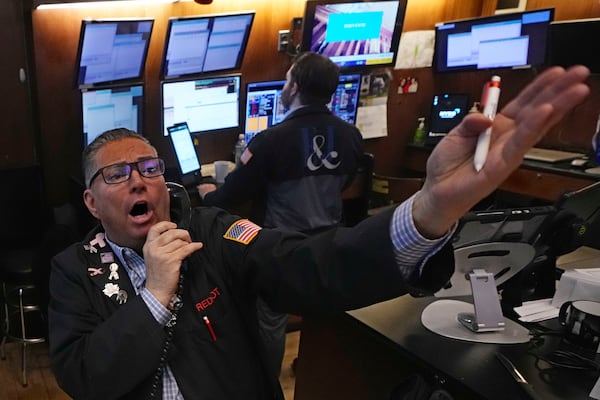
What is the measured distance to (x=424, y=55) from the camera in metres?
4.61

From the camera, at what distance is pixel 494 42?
4.19 metres

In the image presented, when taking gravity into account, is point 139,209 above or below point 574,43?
below

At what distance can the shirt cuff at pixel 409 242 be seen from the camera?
107 cm

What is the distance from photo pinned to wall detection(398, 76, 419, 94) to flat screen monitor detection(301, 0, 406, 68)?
1.39 feet

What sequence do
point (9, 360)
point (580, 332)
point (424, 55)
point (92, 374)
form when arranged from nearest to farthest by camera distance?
point (92, 374), point (580, 332), point (9, 360), point (424, 55)

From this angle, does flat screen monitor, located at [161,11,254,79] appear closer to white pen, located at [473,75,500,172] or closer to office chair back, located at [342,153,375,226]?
office chair back, located at [342,153,375,226]

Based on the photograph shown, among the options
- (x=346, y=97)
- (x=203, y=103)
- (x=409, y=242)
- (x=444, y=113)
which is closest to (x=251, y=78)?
(x=203, y=103)

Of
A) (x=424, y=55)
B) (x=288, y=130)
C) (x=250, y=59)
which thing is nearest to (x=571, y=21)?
(x=424, y=55)

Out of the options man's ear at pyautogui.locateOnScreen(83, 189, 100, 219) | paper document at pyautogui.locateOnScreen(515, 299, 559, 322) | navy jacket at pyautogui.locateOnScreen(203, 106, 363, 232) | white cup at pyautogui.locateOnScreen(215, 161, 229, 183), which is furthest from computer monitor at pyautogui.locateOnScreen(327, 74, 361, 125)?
man's ear at pyautogui.locateOnScreen(83, 189, 100, 219)

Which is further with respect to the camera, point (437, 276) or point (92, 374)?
point (92, 374)

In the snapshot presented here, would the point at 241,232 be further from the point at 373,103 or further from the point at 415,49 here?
the point at 415,49

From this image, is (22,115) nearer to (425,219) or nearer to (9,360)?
(9,360)

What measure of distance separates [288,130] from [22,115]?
150cm

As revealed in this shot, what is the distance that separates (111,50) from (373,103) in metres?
2.05
